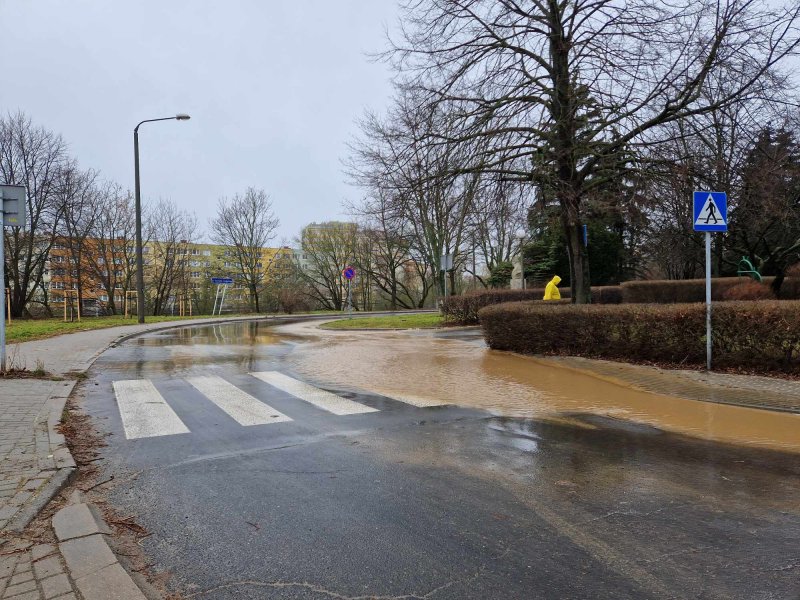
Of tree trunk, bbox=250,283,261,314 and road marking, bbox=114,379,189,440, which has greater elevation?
tree trunk, bbox=250,283,261,314

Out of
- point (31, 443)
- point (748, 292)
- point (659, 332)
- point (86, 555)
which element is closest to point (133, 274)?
point (31, 443)

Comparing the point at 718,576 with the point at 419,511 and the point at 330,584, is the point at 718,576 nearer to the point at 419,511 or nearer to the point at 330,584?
the point at 419,511

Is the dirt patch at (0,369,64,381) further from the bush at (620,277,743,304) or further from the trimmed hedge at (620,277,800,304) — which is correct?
the trimmed hedge at (620,277,800,304)

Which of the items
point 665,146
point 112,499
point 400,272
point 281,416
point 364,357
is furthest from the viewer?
point 400,272

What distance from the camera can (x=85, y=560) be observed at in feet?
9.74

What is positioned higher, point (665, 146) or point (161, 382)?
point (665, 146)

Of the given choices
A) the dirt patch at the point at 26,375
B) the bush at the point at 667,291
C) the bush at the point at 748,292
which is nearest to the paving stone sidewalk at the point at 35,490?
the dirt patch at the point at 26,375

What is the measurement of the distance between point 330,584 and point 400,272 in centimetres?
5446

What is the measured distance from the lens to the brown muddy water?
6152mm

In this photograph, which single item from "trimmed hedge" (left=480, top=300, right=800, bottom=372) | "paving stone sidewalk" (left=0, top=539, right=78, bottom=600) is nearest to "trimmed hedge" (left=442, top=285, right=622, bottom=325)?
"trimmed hedge" (left=480, top=300, right=800, bottom=372)

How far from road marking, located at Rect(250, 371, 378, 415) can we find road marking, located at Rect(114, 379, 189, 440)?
1.80 metres

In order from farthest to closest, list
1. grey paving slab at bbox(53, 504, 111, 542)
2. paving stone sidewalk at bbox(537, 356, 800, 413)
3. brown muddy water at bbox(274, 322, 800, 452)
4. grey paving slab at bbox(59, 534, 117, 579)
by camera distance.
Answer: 1. paving stone sidewalk at bbox(537, 356, 800, 413)
2. brown muddy water at bbox(274, 322, 800, 452)
3. grey paving slab at bbox(53, 504, 111, 542)
4. grey paving slab at bbox(59, 534, 117, 579)

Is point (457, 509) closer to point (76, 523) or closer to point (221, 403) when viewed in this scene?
point (76, 523)

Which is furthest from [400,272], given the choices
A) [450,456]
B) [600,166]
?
[450,456]
